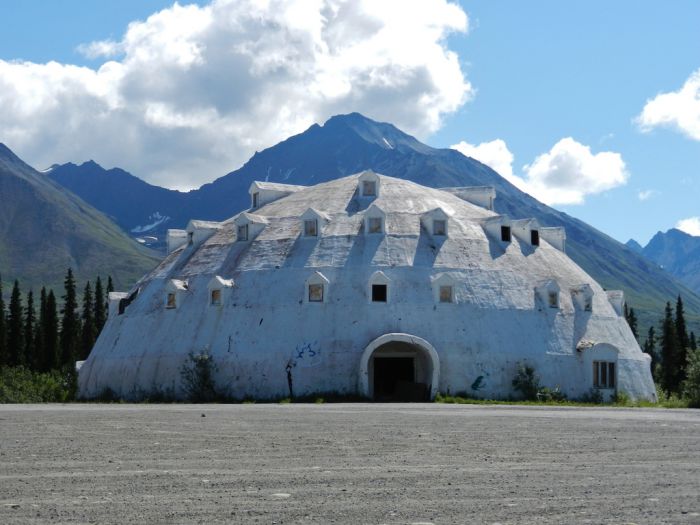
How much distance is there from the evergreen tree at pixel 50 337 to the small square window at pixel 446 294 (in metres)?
74.6

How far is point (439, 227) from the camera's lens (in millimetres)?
58812

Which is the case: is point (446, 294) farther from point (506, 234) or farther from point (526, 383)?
point (506, 234)

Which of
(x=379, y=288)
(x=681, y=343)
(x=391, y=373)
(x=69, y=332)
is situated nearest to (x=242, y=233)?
(x=379, y=288)

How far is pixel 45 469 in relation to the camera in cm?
1741

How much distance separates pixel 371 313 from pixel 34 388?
25.1m

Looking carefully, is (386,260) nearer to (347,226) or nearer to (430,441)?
(347,226)

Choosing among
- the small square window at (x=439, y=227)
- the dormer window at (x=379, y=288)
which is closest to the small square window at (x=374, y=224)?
the small square window at (x=439, y=227)

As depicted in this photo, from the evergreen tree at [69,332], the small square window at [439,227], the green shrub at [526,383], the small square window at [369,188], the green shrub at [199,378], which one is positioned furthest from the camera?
the evergreen tree at [69,332]

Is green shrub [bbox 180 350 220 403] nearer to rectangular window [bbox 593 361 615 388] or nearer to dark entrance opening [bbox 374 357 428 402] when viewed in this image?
dark entrance opening [bbox 374 357 428 402]

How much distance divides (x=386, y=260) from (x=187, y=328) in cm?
1191

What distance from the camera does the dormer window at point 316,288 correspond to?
54.3m

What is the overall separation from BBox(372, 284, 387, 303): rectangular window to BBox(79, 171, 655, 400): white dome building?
55mm

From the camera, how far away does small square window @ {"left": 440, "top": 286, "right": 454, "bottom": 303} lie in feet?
180

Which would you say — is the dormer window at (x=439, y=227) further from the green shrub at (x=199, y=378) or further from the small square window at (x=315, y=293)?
the green shrub at (x=199, y=378)
